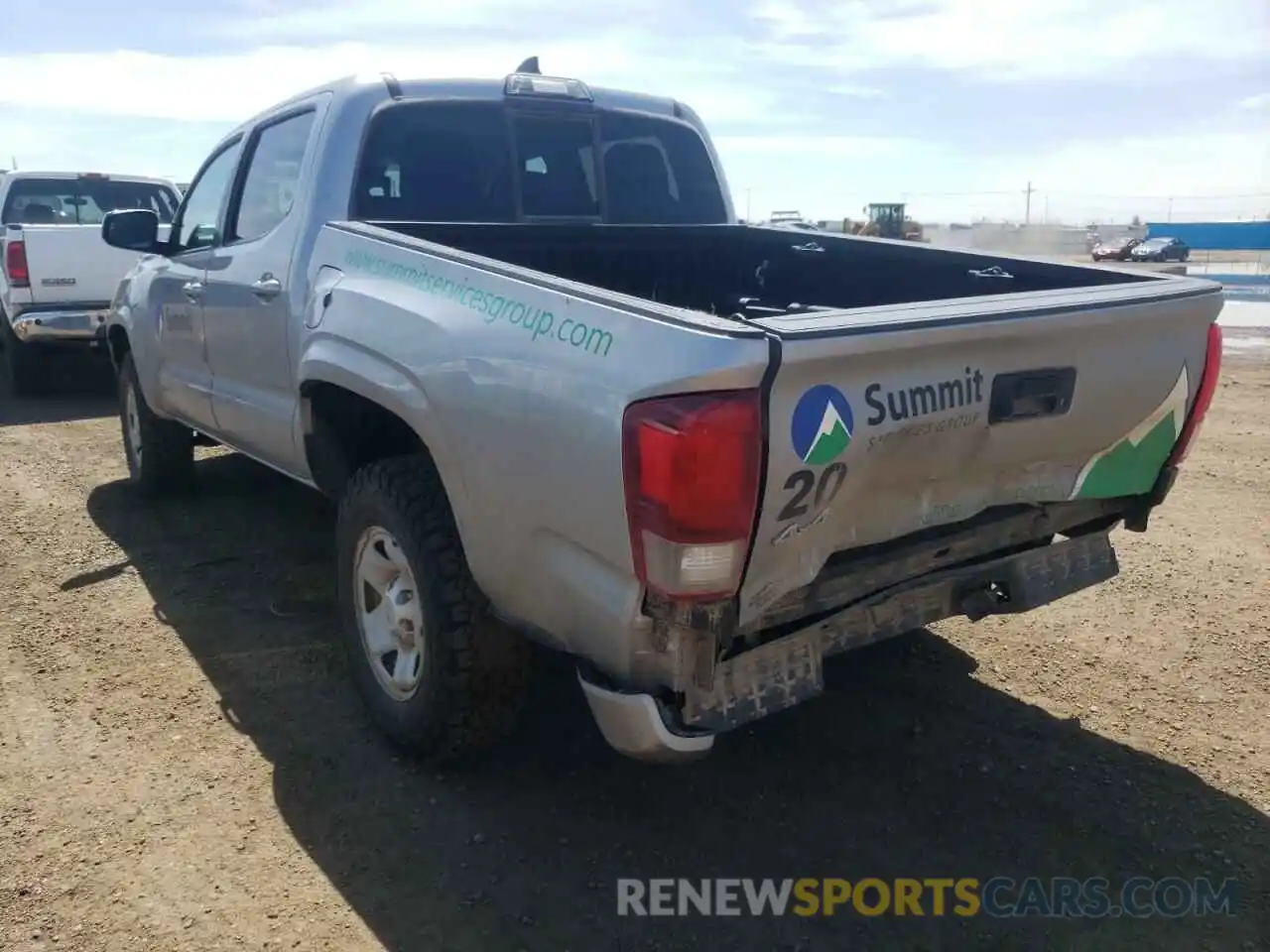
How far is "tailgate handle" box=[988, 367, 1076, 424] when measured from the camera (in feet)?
8.67

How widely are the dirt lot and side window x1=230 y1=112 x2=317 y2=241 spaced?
160 cm

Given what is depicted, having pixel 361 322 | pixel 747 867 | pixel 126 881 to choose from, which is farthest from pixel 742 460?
pixel 126 881

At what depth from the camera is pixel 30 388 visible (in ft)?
31.4

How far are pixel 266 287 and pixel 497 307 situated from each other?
5.60 feet

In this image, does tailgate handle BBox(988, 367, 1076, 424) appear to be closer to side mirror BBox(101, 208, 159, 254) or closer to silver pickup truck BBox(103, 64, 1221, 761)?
silver pickup truck BBox(103, 64, 1221, 761)

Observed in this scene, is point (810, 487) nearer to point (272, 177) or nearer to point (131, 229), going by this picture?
point (272, 177)

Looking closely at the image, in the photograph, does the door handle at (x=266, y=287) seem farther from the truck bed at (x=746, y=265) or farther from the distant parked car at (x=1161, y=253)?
the distant parked car at (x=1161, y=253)

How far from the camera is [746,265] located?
4641 millimetres

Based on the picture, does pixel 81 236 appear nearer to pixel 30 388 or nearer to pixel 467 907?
pixel 30 388

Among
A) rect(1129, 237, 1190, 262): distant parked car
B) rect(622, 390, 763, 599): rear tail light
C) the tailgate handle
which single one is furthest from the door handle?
rect(1129, 237, 1190, 262): distant parked car

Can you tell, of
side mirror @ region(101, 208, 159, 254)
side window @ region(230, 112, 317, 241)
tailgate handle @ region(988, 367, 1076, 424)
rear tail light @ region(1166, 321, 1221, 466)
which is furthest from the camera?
side mirror @ region(101, 208, 159, 254)

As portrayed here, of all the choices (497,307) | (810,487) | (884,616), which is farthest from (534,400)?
(884,616)

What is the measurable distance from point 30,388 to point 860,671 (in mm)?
8410

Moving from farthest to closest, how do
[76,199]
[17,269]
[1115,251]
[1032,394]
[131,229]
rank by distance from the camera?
[1115,251] → [76,199] → [17,269] → [131,229] → [1032,394]
